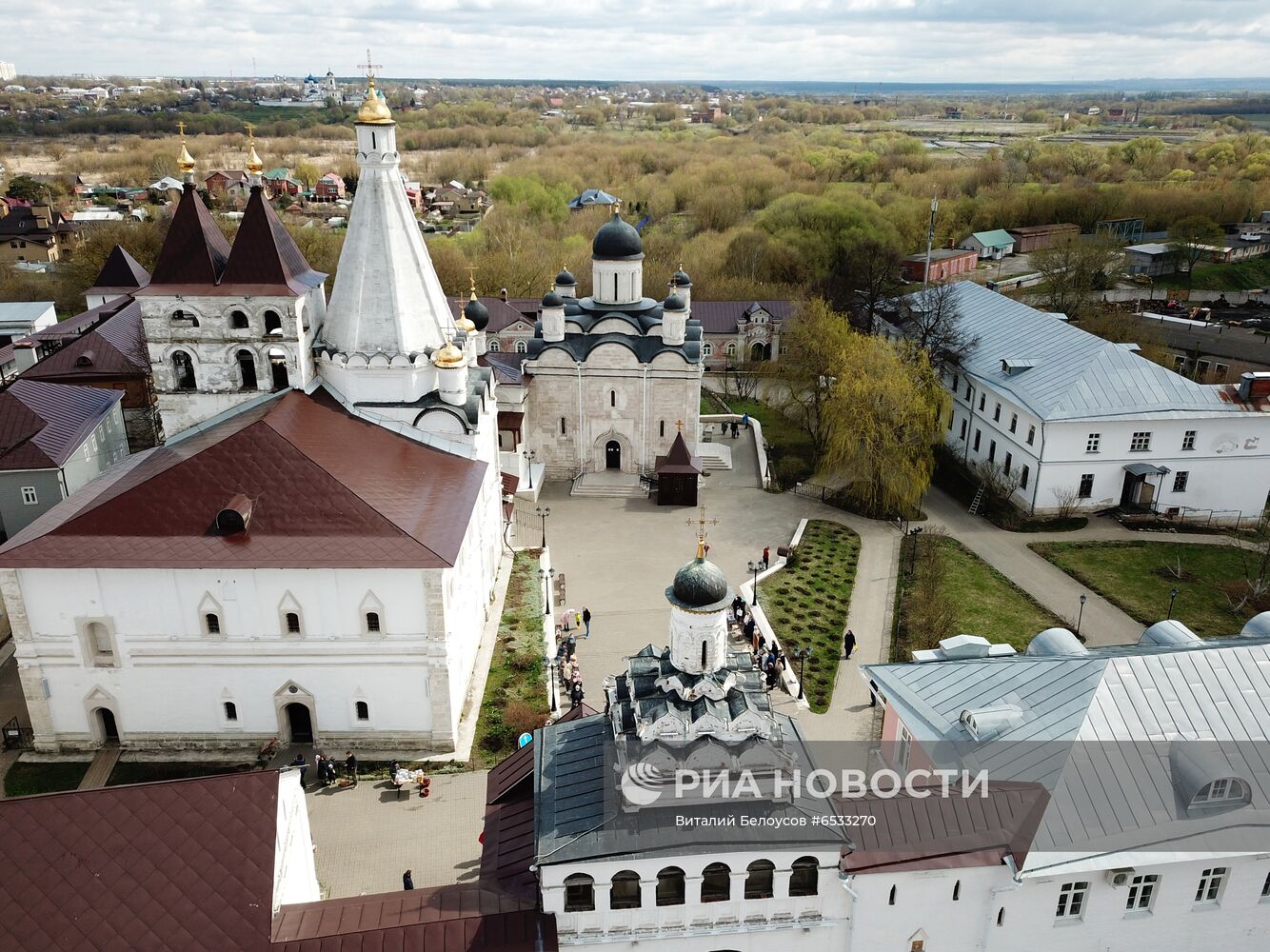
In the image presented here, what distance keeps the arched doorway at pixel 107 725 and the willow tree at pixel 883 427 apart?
24.0m

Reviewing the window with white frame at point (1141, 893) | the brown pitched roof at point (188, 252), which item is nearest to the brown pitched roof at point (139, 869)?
the window with white frame at point (1141, 893)

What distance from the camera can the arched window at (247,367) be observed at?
24422 mm

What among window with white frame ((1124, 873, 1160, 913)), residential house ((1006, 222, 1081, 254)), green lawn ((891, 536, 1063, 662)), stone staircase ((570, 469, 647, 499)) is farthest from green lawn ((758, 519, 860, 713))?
residential house ((1006, 222, 1081, 254))

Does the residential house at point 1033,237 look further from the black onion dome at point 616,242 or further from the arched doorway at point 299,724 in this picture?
the arched doorway at point 299,724

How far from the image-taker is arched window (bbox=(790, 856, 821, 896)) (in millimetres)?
13539

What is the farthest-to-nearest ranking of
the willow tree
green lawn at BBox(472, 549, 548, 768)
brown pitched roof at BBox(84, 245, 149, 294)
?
brown pitched roof at BBox(84, 245, 149, 294)
the willow tree
green lawn at BBox(472, 549, 548, 768)

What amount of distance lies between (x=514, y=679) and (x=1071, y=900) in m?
14.0

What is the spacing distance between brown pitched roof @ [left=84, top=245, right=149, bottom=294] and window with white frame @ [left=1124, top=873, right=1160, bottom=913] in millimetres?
50481

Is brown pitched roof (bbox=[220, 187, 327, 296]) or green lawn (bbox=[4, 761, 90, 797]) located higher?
brown pitched roof (bbox=[220, 187, 327, 296])

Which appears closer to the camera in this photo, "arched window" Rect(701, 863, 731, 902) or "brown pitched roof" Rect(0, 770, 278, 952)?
"brown pitched roof" Rect(0, 770, 278, 952)

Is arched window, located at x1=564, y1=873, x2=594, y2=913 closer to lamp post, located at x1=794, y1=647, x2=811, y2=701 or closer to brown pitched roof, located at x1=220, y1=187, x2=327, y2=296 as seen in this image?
lamp post, located at x1=794, y1=647, x2=811, y2=701

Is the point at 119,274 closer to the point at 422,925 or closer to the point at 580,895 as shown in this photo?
the point at 422,925

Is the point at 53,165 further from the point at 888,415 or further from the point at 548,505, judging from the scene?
the point at 888,415

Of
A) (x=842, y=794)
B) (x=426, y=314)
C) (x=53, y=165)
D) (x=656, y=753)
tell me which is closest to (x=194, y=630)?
(x=426, y=314)
